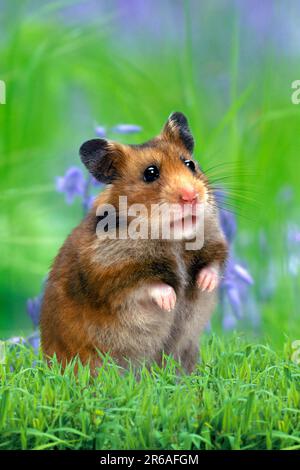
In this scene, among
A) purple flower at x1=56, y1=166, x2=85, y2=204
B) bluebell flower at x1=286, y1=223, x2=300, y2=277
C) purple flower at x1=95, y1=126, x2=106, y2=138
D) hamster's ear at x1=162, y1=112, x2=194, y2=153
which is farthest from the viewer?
bluebell flower at x1=286, y1=223, x2=300, y2=277

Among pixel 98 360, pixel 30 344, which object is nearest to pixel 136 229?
pixel 98 360

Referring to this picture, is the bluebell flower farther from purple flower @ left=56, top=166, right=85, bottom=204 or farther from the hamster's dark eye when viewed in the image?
the hamster's dark eye

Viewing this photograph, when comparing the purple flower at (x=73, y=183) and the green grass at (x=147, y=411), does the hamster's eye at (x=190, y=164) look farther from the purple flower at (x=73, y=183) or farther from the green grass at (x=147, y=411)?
the purple flower at (x=73, y=183)

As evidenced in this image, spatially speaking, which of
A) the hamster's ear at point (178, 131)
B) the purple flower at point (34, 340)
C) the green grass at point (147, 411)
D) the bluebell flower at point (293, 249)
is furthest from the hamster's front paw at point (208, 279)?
the bluebell flower at point (293, 249)

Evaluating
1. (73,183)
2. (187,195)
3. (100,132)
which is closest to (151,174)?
(187,195)

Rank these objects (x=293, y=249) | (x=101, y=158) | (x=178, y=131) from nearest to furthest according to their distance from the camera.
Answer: (x=101, y=158), (x=178, y=131), (x=293, y=249)

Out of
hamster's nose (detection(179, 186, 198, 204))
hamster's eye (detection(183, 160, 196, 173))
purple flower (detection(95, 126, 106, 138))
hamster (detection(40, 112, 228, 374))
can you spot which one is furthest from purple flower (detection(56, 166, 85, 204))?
hamster's nose (detection(179, 186, 198, 204))

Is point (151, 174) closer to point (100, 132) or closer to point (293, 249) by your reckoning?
point (100, 132)

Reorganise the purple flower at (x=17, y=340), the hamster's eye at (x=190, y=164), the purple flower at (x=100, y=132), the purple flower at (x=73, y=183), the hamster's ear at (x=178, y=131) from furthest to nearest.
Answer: the purple flower at (x=73, y=183)
the purple flower at (x=100, y=132)
the purple flower at (x=17, y=340)
the hamster's ear at (x=178, y=131)
the hamster's eye at (x=190, y=164)
